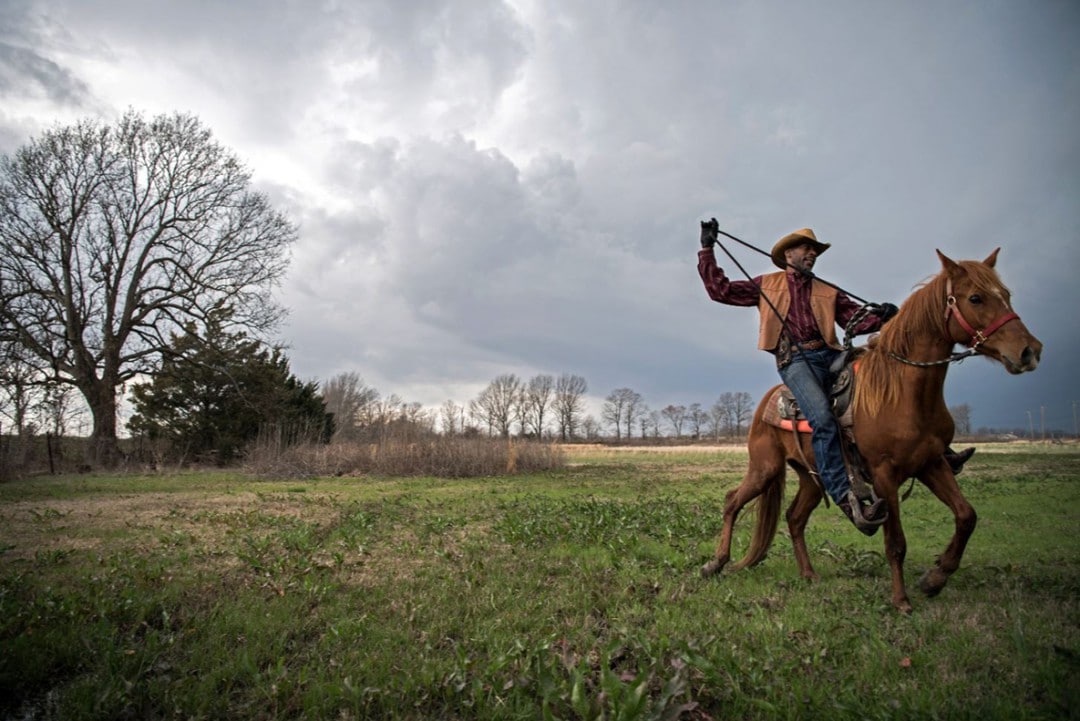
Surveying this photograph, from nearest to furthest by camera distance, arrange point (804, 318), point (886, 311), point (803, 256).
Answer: point (886, 311)
point (804, 318)
point (803, 256)

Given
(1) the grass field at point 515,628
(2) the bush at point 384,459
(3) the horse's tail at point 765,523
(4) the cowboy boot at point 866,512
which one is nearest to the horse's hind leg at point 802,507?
(3) the horse's tail at point 765,523

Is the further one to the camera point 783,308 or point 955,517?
point 783,308

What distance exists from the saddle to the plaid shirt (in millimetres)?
405

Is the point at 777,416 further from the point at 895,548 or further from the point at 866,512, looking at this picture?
the point at 895,548

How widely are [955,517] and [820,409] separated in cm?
131

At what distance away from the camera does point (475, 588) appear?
16.6 feet

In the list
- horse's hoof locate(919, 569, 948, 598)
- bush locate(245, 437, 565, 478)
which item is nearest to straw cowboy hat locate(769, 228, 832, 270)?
horse's hoof locate(919, 569, 948, 598)

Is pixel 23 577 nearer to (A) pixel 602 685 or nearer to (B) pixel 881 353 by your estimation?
(A) pixel 602 685

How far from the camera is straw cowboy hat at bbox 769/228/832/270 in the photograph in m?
5.67

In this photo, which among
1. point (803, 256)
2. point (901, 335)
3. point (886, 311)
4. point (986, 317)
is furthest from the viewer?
point (803, 256)

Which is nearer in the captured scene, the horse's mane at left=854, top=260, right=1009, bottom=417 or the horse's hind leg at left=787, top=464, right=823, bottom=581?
the horse's mane at left=854, top=260, right=1009, bottom=417

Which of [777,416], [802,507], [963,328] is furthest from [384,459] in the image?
[963,328]

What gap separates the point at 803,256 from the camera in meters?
5.69

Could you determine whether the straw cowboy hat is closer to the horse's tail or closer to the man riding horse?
the man riding horse
